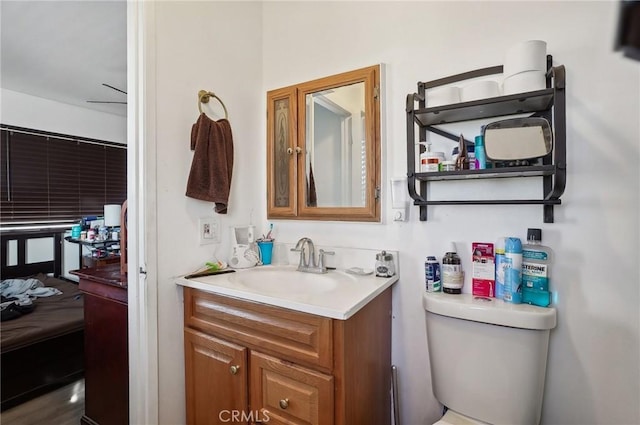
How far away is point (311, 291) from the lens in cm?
129

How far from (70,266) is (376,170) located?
3736 mm

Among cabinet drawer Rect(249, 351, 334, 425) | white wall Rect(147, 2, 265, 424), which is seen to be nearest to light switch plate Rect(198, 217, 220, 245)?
white wall Rect(147, 2, 265, 424)

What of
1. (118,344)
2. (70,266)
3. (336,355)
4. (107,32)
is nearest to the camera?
(336,355)

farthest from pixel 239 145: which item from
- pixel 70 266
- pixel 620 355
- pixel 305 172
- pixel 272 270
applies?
pixel 70 266

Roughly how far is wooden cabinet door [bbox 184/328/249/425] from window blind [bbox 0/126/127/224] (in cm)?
298

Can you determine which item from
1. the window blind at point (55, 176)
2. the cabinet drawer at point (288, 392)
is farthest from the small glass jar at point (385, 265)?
the window blind at point (55, 176)

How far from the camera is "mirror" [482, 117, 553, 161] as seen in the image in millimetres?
928

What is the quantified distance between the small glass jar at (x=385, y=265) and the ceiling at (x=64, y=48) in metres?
1.92

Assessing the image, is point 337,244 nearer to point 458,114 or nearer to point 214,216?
point 214,216

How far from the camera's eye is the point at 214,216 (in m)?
1.41

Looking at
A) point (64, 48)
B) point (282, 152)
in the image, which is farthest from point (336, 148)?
point (64, 48)

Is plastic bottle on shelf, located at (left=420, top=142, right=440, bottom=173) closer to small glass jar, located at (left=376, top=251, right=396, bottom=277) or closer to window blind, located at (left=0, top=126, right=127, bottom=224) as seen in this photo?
small glass jar, located at (left=376, top=251, right=396, bottom=277)

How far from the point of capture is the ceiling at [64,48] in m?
1.69

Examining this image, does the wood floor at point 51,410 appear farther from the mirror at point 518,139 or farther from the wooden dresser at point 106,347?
the mirror at point 518,139
